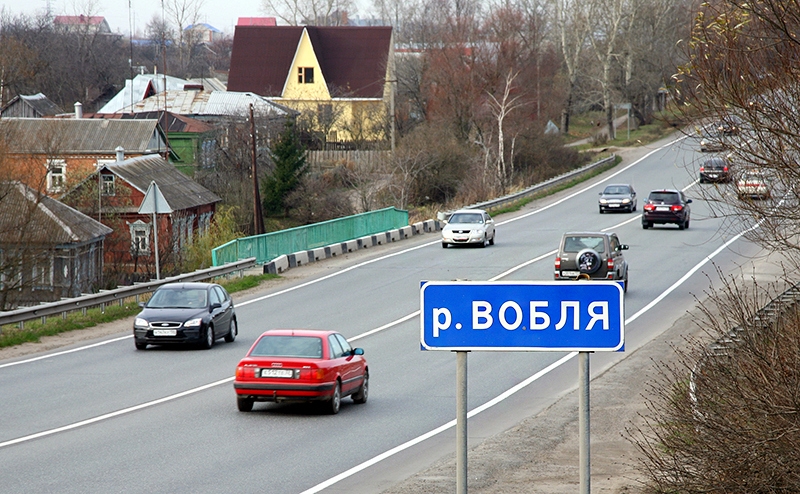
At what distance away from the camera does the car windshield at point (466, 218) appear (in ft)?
129

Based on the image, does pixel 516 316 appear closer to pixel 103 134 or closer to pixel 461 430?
pixel 461 430

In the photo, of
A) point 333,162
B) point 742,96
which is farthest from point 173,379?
point 333,162

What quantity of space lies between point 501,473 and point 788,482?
417cm

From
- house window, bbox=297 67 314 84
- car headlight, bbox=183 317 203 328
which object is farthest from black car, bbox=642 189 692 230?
house window, bbox=297 67 314 84

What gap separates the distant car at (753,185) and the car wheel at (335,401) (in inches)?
274

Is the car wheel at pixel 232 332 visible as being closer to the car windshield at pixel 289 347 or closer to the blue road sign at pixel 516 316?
the car windshield at pixel 289 347

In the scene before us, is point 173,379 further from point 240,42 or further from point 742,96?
point 240,42

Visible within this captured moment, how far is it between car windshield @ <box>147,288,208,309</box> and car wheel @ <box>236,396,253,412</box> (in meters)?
6.86

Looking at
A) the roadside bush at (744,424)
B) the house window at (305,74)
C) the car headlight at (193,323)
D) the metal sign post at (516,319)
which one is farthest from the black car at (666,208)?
the house window at (305,74)

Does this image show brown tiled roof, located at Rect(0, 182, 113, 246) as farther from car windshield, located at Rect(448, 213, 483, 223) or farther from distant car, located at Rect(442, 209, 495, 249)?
car windshield, located at Rect(448, 213, 483, 223)

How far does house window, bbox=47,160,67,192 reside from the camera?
52781 mm

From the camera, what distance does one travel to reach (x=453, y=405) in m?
16.0

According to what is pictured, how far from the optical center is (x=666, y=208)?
4209 cm

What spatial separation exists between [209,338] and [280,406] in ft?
18.7
